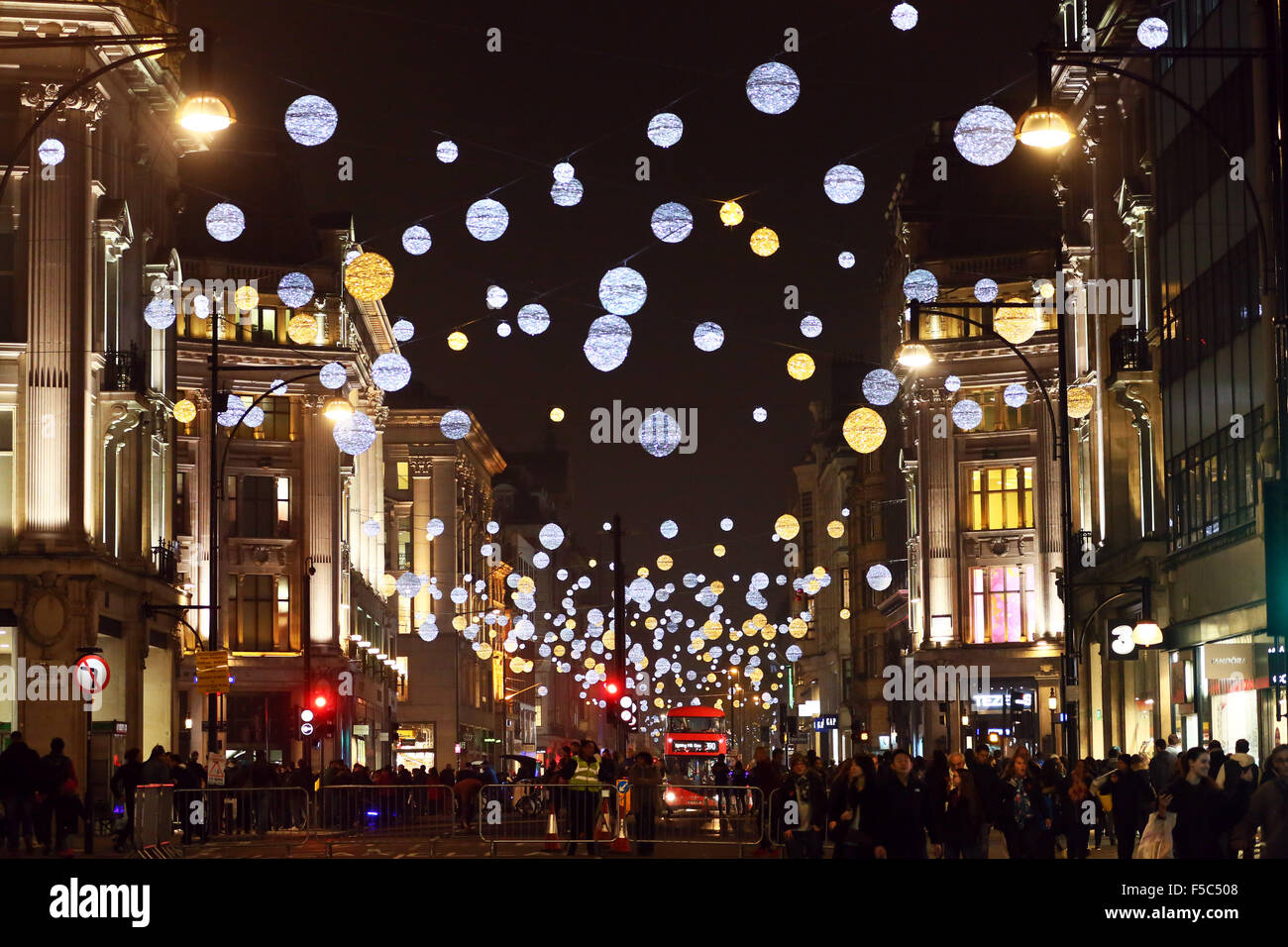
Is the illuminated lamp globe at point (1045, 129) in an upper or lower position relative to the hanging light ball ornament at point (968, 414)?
lower

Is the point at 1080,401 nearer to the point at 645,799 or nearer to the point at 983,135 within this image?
the point at 983,135

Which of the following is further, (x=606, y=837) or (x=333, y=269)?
(x=333, y=269)

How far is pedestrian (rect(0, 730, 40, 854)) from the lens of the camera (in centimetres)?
3156

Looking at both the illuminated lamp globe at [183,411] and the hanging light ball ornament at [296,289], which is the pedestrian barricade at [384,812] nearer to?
the illuminated lamp globe at [183,411]

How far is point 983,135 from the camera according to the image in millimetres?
32750

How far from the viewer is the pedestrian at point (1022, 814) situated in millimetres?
24234

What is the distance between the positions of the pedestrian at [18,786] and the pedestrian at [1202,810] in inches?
702

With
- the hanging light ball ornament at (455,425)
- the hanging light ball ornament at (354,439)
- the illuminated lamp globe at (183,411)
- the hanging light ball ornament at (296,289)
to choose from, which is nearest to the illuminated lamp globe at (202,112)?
the hanging light ball ornament at (296,289)

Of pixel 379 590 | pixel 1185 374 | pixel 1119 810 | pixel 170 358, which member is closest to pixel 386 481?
pixel 379 590

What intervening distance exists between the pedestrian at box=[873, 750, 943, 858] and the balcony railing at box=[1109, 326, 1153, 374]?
88.5 ft

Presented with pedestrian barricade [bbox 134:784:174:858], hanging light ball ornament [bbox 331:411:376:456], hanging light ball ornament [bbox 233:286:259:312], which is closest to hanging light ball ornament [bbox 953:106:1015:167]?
pedestrian barricade [bbox 134:784:174:858]
